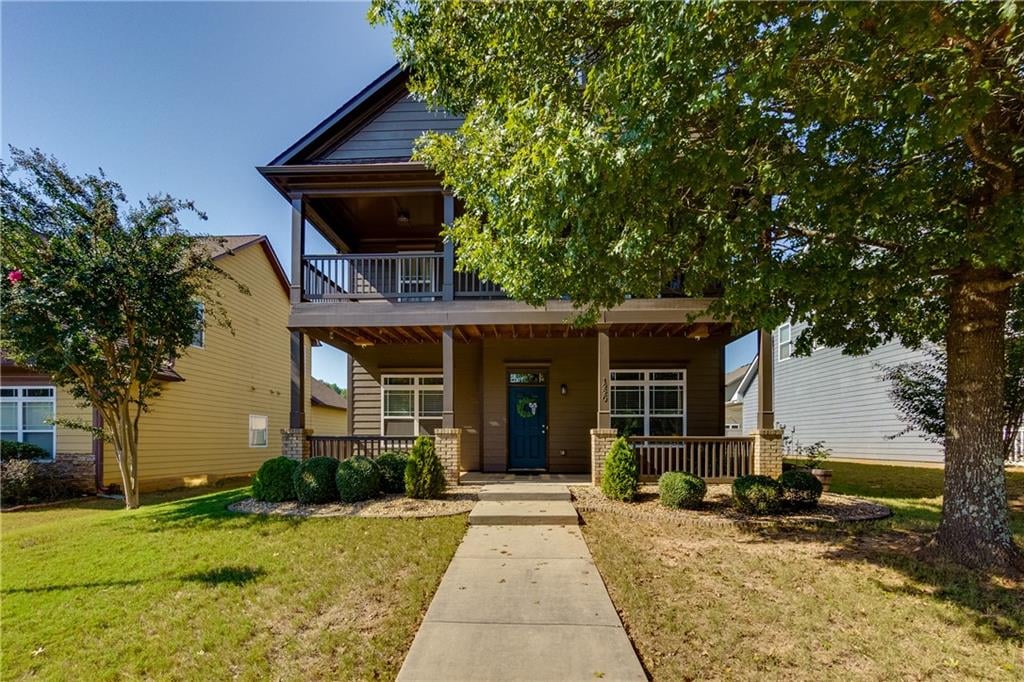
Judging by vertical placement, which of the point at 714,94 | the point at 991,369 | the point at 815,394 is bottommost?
the point at 815,394

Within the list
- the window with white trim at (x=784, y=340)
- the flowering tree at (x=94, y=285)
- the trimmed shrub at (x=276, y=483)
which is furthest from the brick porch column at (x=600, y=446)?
the window with white trim at (x=784, y=340)

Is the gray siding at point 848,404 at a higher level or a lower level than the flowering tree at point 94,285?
lower

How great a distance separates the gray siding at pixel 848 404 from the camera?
14552mm

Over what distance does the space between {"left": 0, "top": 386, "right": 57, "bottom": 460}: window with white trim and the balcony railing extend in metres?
7.37

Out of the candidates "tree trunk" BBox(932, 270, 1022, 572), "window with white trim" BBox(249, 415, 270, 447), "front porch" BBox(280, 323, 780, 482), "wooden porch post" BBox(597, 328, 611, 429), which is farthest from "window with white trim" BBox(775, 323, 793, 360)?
"window with white trim" BBox(249, 415, 270, 447)

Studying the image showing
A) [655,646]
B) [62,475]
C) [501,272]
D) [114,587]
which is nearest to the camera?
[655,646]

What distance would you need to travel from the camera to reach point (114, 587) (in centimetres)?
464

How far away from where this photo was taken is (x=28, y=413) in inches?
436

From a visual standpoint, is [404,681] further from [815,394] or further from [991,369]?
[815,394]

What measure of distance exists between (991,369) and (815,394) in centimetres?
1572

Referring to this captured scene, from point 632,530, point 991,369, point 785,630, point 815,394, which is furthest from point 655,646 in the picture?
point 815,394

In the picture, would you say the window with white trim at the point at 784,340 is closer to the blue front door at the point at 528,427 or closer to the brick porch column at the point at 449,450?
the blue front door at the point at 528,427

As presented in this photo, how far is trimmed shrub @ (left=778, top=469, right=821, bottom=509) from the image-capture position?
23.9ft

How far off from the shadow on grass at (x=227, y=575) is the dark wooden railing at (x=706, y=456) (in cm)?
668
